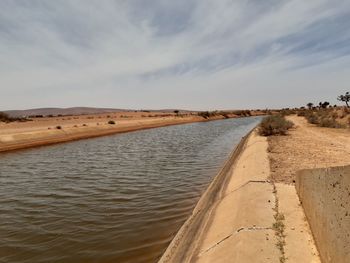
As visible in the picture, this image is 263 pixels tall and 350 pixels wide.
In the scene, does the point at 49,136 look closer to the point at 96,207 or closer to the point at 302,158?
the point at 96,207

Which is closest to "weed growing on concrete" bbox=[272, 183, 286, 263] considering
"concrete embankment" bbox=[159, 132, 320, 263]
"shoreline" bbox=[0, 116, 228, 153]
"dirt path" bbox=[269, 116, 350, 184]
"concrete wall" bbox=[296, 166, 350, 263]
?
"concrete embankment" bbox=[159, 132, 320, 263]

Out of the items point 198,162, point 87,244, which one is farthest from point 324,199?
point 198,162

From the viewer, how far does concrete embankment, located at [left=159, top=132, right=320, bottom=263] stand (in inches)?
228

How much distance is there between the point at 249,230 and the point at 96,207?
19.1 feet

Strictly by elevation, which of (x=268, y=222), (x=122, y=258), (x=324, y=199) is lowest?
(x=122, y=258)

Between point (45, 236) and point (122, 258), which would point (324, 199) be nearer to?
point (122, 258)

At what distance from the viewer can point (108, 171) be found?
56.1 feet

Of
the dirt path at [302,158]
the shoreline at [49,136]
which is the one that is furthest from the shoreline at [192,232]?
the shoreline at [49,136]

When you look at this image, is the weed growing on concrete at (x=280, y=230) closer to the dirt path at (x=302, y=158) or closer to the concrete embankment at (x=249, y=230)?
the concrete embankment at (x=249, y=230)

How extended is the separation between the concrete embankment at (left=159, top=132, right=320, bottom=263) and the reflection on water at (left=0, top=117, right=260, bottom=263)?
0.73 m

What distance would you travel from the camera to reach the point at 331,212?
16.0ft

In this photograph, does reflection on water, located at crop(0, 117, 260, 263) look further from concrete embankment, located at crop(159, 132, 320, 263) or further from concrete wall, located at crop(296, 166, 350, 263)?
concrete wall, located at crop(296, 166, 350, 263)

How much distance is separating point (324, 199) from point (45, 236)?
6.69 metres

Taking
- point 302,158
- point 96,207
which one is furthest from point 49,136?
point 302,158
